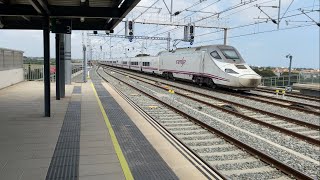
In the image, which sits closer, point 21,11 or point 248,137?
point 248,137

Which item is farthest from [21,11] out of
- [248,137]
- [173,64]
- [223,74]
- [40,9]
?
[173,64]

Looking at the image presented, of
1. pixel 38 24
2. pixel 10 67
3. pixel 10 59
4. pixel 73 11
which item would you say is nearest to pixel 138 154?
pixel 73 11

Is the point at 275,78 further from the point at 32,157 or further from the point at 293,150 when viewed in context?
the point at 32,157

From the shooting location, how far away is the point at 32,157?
6293mm

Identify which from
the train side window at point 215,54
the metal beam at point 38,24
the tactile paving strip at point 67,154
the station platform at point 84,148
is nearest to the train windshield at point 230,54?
the train side window at point 215,54

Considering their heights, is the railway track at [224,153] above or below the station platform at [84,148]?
below

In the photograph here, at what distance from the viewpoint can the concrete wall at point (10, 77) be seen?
733 inches

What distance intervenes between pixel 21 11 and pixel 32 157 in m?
5.62

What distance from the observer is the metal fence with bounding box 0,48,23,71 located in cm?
1864

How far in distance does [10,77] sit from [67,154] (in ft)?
51.7

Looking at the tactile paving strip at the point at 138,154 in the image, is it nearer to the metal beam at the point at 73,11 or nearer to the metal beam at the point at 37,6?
the metal beam at the point at 73,11

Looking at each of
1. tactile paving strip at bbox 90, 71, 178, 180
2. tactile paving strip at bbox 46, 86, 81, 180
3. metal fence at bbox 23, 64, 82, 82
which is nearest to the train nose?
tactile paving strip at bbox 90, 71, 178, 180

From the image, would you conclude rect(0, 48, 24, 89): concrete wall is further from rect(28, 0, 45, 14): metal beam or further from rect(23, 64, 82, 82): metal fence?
rect(28, 0, 45, 14): metal beam

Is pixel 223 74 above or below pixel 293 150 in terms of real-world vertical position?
above
